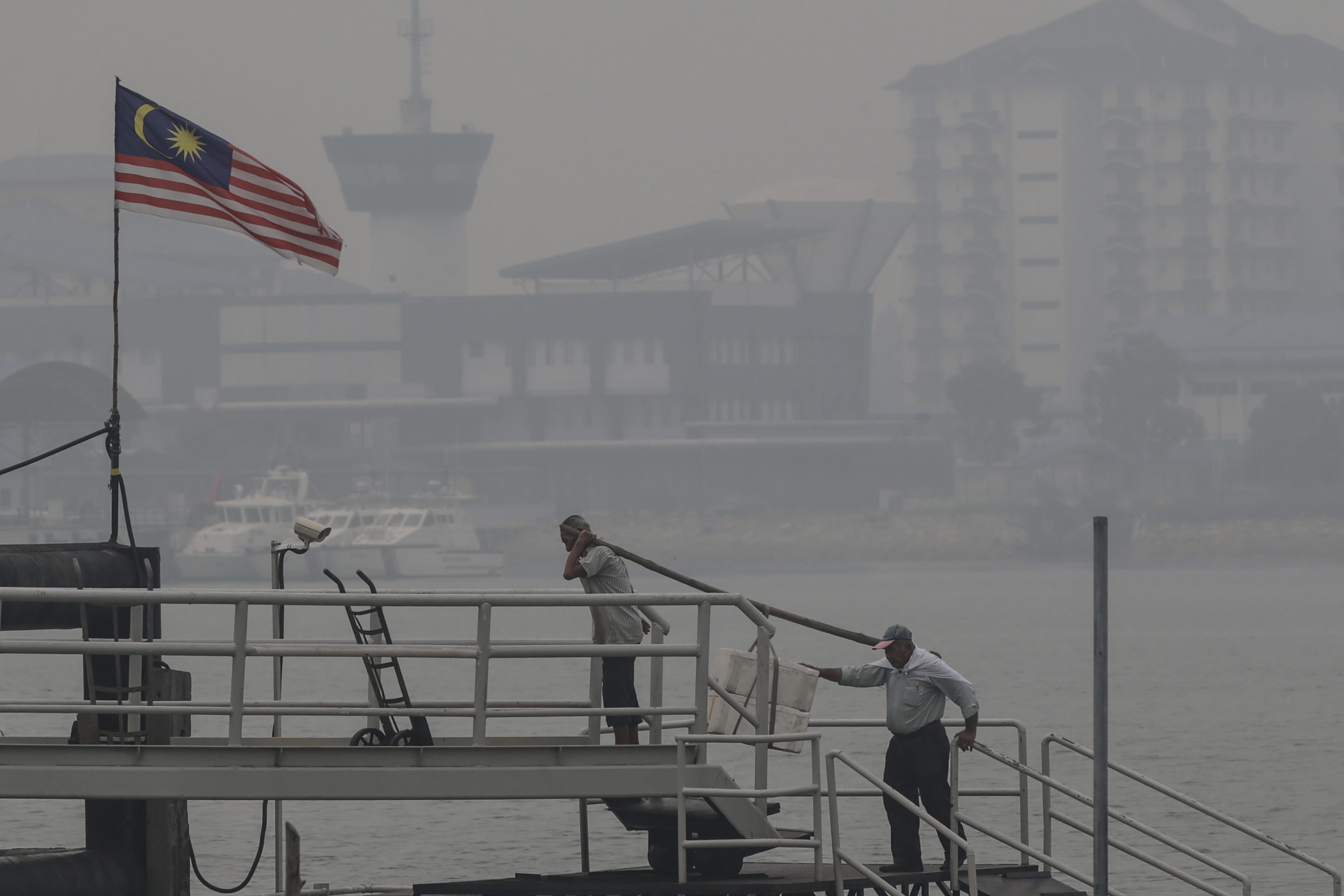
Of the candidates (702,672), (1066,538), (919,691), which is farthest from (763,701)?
(1066,538)

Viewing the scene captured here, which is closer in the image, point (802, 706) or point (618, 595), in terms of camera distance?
point (618, 595)

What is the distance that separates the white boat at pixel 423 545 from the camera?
584 ft

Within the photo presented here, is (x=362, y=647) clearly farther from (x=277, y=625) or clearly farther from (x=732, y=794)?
(x=277, y=625)

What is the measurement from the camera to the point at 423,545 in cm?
18275

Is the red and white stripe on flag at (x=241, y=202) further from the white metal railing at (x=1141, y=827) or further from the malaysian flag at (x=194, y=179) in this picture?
the white metal railing at (x=1141, y=827)

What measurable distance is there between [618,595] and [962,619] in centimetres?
10964

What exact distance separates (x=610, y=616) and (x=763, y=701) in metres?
1.20

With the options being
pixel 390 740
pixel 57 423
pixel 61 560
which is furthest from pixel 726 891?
pixel 57 423

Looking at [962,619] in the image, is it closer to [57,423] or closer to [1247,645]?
[1247,645]

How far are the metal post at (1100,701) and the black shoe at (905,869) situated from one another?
45.7 inches

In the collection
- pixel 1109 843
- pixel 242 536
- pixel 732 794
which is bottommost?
pixel 242 536

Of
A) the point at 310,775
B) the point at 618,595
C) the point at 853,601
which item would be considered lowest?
the point at 853,601

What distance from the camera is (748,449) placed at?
649 ft

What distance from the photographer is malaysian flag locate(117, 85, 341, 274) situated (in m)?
13.4
